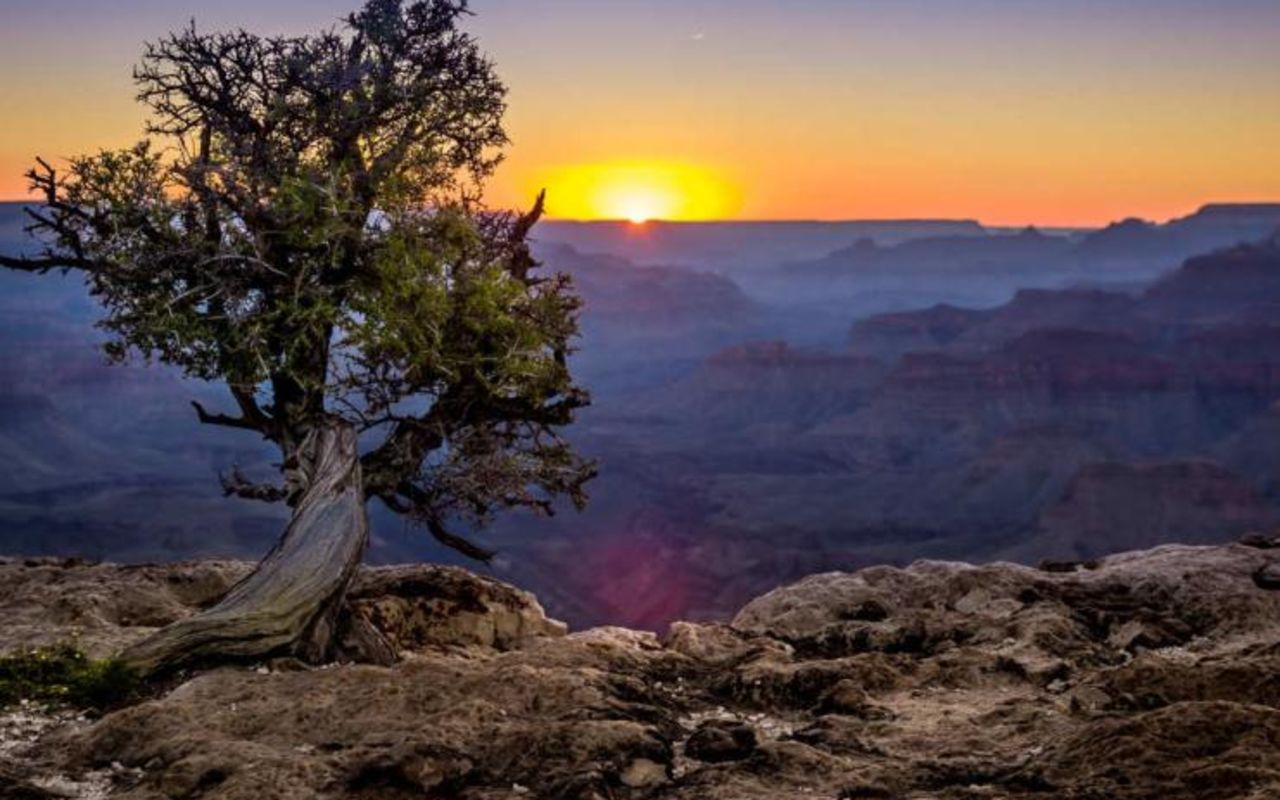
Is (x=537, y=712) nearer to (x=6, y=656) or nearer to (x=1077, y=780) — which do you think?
(x=1077, y=780)

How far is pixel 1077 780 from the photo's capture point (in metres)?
7.53

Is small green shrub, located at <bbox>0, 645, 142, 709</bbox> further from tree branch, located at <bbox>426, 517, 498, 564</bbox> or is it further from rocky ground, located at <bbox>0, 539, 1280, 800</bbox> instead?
tree branch, located at <bbox>426, 517, 498, 564</bbox>

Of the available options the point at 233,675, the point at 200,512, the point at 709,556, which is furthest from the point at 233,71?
the point at 200,512

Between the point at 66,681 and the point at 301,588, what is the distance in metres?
2.48

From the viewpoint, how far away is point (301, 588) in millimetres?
12477

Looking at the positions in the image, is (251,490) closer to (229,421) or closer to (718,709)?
(229,421)

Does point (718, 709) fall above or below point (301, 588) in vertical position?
below

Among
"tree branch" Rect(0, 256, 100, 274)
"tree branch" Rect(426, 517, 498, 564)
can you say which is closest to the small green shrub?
"tree branch" Rect(426, 517, 498, 564)

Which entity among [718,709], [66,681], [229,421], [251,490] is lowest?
[66,681]

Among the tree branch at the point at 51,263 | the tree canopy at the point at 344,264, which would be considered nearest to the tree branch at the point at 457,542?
the tree canopy at the point at 344,264

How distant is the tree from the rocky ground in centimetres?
201

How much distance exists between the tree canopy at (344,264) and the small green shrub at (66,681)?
3312 millimetres

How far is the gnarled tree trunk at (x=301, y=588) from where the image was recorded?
11758mm

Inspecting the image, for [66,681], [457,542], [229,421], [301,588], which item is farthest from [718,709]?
[229,421]
